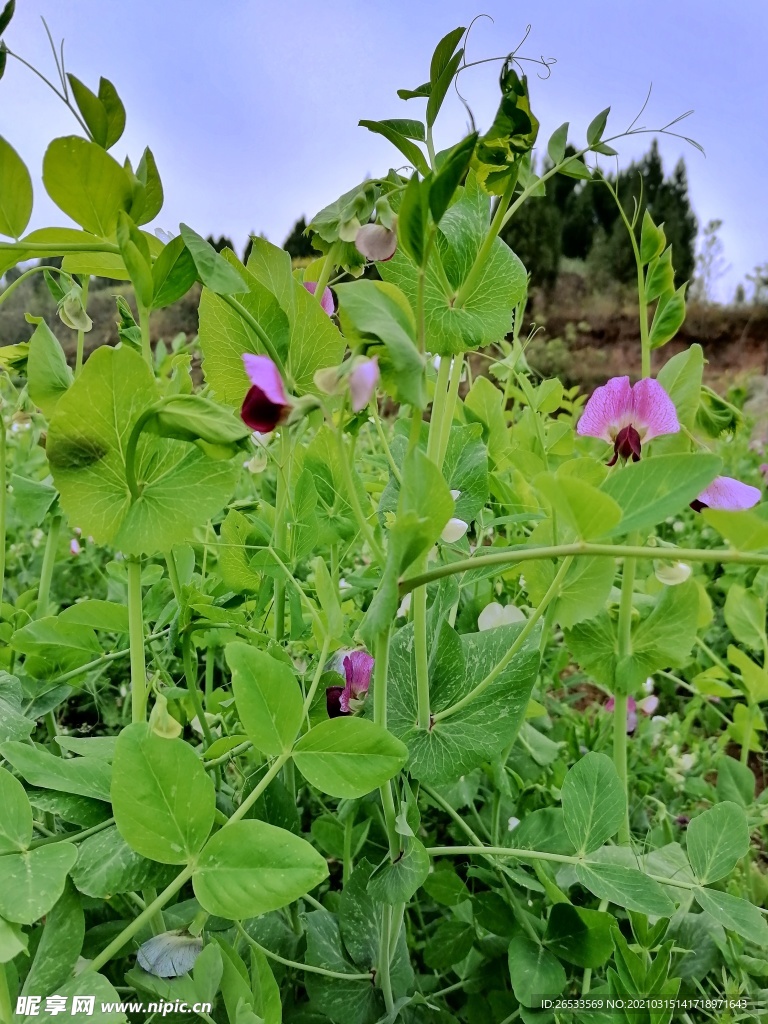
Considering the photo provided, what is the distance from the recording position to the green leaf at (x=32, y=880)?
25 cm

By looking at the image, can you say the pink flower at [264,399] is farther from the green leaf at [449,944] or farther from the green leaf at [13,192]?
the green leaf at [449,944]

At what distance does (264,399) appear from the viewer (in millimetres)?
255

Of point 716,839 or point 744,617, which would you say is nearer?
point 716,839

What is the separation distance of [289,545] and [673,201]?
1124 centimetres

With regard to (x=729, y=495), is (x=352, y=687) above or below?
below

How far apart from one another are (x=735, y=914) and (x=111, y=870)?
333mm

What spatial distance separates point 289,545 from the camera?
427 mm

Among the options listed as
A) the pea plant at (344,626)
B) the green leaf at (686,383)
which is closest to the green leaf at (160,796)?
the pea plant at (344,626)

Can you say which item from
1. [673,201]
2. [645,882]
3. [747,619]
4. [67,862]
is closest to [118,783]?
[67,862]

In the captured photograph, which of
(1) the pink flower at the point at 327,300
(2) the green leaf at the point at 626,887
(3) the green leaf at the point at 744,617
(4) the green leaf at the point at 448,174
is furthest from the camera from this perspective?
(3) the green leaf at the point at 744,617

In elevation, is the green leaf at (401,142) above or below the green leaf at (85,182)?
above

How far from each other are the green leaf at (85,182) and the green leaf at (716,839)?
0.44 meters

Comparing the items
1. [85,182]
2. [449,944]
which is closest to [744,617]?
[449,944]

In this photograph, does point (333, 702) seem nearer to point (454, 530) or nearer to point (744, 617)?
point (454, 530)
